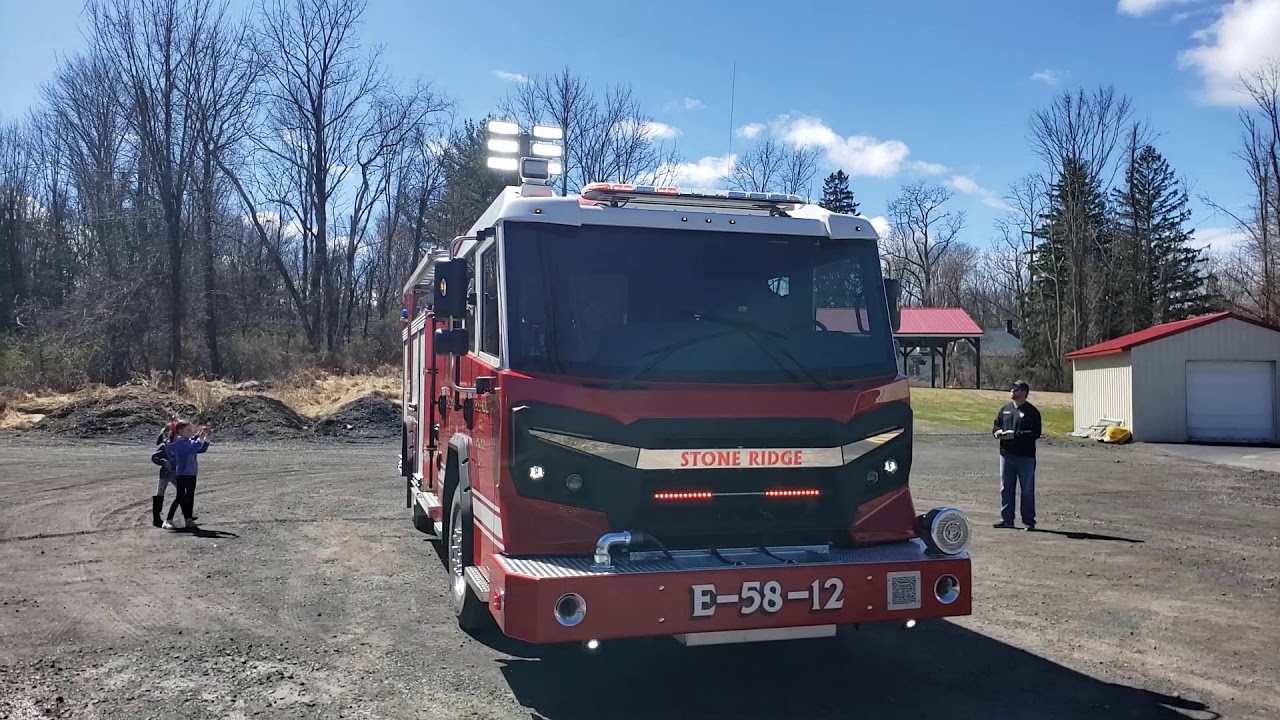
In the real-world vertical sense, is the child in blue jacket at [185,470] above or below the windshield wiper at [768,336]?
below

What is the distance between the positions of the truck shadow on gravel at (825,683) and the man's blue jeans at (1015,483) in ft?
16.3

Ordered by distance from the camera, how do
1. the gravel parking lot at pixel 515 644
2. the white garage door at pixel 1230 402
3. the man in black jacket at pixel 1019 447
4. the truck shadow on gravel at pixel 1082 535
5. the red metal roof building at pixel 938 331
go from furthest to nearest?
the red metal roof building at pixel 938 331 → the white garage door at pixel 1230 402 → the man in black jacket at pixel 1019 447 → the truck shadow on gravel at pixel 1082 535 → the gravel parking lot at pixel 515 644

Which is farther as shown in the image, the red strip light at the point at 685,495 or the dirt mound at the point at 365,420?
the dirt mound at the point at 365,420

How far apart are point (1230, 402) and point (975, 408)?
11.6 meters

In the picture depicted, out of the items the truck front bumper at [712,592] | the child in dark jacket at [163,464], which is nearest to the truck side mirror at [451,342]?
the truck front bumper at [712,592]

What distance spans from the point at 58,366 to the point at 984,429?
29697 mm

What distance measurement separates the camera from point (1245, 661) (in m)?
6.12

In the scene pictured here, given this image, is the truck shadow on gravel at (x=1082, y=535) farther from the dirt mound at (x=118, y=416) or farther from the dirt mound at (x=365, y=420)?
the dirt mound at (x=118, y=416)

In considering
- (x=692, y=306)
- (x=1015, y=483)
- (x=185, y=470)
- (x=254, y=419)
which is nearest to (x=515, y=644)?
(x=692, y=306)

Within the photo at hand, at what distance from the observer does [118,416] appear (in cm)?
2475

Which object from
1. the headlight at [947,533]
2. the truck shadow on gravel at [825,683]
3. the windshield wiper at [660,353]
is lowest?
the truck shadow on gravel at [825,683]

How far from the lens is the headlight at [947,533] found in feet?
17.0

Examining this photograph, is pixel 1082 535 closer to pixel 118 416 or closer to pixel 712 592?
pixel 712 592

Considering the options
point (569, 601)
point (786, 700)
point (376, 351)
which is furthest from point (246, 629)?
point (376, 351)
